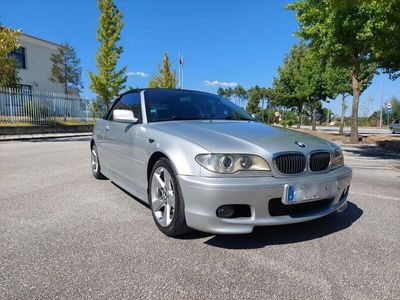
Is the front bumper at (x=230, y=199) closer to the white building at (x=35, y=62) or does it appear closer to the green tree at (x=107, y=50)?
the green tree at (x=107, y=50)

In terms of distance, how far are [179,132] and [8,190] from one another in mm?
3245

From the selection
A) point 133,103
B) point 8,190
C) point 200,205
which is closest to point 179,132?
point 200,205

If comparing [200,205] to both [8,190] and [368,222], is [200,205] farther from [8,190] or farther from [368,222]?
[8,190]

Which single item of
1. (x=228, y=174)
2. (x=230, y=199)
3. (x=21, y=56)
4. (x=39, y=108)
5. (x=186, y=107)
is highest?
(x=21, y=56)

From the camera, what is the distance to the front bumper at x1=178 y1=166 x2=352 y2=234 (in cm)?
279

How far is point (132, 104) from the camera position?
4.66 m

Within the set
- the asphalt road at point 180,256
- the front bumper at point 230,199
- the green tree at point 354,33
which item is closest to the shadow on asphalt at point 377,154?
the green tree at point 354,33

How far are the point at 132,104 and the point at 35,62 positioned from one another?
29.5 metres

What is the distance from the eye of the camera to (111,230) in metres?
3.48

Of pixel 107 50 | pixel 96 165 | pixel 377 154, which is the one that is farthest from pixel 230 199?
pixel 107 50

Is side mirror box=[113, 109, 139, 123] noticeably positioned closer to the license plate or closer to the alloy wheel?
the alloy wheel

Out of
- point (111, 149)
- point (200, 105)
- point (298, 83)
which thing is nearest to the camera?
point (200, 105)

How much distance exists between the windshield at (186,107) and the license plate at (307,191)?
164 centimetres

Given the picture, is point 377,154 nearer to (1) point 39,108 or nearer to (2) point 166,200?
(2) point 166,200
